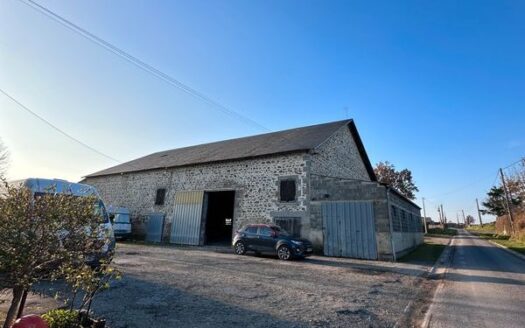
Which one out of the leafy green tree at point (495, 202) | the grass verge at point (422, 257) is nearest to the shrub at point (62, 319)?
the grass verge at point (422, 257)

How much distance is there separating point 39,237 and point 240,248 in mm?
11817

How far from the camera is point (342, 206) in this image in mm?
14453

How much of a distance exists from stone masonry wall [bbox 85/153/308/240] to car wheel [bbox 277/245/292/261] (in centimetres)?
294

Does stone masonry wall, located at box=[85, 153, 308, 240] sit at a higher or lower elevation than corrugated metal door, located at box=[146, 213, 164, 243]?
higher

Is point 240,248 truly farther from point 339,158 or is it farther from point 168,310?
point 168,310

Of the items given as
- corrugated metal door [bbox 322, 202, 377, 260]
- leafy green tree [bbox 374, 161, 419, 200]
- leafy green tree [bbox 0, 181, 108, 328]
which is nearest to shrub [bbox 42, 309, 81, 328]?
leafy green tree [bbox 0, 181, 108, 328]

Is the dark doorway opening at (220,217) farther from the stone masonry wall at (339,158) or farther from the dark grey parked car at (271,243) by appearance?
the stone masonry wall at (339,158)

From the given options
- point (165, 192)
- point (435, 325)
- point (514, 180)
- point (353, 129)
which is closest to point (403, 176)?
point (514, 180)

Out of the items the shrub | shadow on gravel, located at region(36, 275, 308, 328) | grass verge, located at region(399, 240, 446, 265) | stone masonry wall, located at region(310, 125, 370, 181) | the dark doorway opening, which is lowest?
shadow on gravel, located at region(36, 275, 308, 328)

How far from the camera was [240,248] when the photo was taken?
14336 mm

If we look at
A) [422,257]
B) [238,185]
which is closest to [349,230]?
[422,257]

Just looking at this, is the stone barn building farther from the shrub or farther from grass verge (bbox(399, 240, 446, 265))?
the shrub

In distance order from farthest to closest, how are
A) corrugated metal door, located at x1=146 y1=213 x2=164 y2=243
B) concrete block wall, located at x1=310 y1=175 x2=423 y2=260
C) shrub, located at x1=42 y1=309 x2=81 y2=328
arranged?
corrugated metal door, located at x1=146 y1=213 x2=164 y2=243 < concrete block wall, located at x1=310 y1=175 x2=423 y2=260 < shrub, located at x1=42 y1=309 x2=81 y2=328

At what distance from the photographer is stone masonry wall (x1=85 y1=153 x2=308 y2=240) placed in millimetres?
16000
